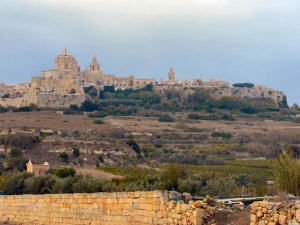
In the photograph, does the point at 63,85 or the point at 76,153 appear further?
the point at 63,85

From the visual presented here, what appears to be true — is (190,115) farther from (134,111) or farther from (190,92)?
(190,92)

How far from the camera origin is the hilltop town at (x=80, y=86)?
8804 cm

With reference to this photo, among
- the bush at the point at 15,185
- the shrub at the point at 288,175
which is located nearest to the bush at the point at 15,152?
the bush at the point at 15,185

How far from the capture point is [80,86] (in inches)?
3664

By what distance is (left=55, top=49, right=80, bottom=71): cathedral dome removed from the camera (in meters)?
103

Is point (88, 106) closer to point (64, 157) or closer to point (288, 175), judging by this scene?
point (64, 157)

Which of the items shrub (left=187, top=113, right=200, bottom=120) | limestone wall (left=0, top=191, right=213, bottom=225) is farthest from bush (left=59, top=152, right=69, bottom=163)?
shrub (left=187, top=113, right=200, bottom=120)

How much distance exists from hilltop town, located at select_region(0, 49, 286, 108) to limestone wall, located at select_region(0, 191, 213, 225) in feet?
230

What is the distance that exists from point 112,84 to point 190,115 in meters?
23.5

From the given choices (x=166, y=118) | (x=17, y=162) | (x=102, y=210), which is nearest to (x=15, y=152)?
(x=17, y=162)

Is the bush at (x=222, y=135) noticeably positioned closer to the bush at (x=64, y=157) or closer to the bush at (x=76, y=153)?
the bush at (x=76, y=153)

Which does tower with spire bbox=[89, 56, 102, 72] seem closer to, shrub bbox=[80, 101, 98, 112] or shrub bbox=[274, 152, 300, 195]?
shrub bbox=[80, 101, 98, 112]

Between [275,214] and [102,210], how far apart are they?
5406 millimetres

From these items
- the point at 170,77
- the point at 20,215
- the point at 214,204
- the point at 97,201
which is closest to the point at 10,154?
the point at 20,215
